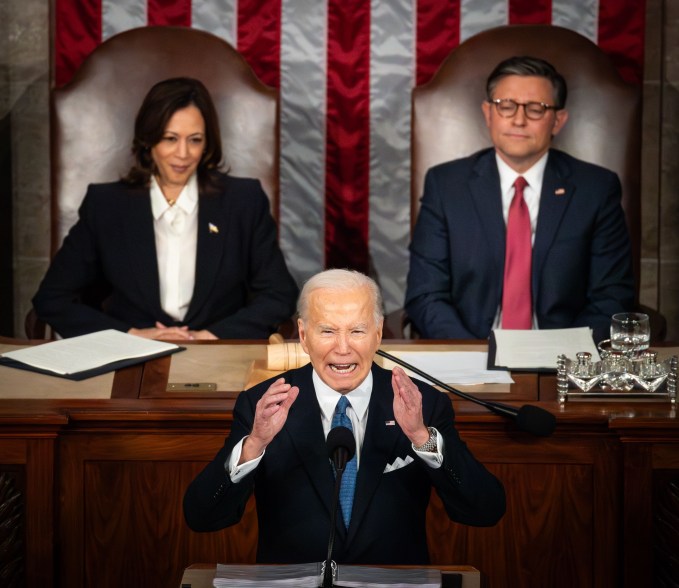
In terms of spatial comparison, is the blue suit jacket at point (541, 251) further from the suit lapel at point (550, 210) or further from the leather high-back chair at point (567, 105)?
the leather high-back chair at point (567, 105)

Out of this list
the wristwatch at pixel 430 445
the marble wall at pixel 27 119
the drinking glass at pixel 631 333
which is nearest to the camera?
the wristwatch at pixel 430 445

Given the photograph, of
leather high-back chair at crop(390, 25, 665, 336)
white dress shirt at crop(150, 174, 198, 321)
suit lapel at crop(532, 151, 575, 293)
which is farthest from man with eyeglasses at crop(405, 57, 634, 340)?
white dress shirt at crop(150, 174, 198, 321)

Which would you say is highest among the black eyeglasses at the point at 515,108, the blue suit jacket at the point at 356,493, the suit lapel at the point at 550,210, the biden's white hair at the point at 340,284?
the black eyeglasses at the point at 515,108

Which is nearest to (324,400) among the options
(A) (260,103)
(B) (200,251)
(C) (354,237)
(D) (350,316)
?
(D) (350,316)

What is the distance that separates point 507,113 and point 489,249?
0.49 metres

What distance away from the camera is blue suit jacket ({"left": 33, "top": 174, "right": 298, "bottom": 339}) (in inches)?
175

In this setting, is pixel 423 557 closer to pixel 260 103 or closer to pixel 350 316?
pixel 350 316

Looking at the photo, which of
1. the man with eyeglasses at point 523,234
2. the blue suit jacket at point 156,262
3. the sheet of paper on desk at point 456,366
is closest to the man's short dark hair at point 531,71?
the man with eyeglasses at point 523,234

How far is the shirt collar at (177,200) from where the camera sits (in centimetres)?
453

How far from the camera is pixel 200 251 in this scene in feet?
14.8

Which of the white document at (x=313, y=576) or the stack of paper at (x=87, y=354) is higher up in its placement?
the stack of paper at (x=87, y=354)

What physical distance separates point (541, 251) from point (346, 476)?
6.81 feet

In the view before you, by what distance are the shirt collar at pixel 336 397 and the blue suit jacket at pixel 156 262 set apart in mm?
1880

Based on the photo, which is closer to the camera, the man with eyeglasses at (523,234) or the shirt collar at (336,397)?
the shirt collar at (336,397)
